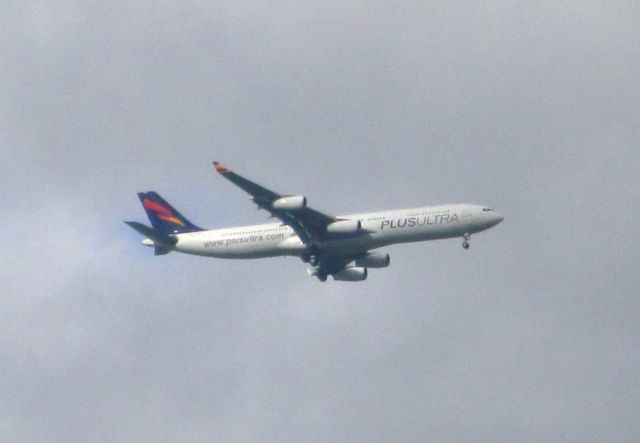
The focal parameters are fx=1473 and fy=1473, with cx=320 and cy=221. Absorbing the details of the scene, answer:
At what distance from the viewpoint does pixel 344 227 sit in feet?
358

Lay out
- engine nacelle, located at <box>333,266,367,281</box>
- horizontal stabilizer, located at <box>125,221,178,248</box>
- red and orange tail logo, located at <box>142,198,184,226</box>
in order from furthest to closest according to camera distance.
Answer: red and orange tail logo, located at <box>142,198,184,226</box> → engine nacelle, located at <box>333,266,367,281</box> → horizontal stabilizer, located at <box>125,221,178,248</box>

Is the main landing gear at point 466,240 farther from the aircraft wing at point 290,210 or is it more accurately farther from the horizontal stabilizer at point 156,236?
the horizontal stabilizer at point 156,236

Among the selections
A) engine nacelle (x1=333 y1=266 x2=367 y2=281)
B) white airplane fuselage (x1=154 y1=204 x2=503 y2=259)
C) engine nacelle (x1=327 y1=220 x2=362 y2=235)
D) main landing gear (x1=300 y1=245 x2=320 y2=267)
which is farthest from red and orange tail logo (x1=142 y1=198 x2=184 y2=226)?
engine nacelle (x1=327 y1=220 x2=362 y2=235)

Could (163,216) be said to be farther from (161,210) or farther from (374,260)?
(374,260)

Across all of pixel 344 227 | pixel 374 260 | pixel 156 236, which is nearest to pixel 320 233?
pixel 344 227

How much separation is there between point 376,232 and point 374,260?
400 inches

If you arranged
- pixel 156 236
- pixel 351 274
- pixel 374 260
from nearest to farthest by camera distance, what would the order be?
pixel 156 236, pixel 374 260, pixel 351 274

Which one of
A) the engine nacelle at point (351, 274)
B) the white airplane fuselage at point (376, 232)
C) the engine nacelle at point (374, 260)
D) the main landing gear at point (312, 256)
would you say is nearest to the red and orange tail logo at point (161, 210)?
the white airplane fuselage at point (376, 232)

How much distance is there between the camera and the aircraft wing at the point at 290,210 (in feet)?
340

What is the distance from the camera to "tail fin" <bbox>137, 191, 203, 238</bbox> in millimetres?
120312

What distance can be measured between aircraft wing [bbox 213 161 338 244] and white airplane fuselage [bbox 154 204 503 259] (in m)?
1.17

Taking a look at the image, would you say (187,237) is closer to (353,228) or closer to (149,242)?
(149,242)

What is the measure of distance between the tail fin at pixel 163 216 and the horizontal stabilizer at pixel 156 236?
1064mm

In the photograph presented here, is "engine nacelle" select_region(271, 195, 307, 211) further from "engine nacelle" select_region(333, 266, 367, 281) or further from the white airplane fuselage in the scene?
"engine nacelle" select_region(333, 266, 367, 281)
